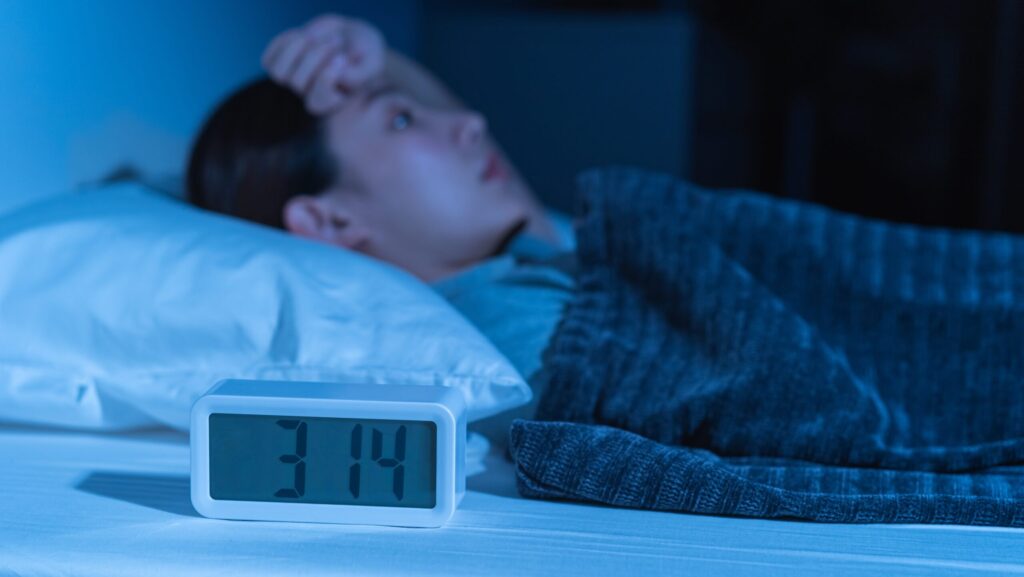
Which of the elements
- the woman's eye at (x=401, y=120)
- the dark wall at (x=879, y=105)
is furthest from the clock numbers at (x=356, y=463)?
the dark wall at (x=879, y=105)

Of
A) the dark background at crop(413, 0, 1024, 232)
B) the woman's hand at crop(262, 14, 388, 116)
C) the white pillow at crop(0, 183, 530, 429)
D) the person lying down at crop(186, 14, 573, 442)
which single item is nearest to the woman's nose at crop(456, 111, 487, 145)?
the person lying down at crop(186, 14, 573, 442)

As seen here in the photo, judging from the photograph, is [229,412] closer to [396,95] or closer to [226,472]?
[226,472]

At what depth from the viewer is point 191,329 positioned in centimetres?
83

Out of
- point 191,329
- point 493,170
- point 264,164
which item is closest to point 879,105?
point 493,170

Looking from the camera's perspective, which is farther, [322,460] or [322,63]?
[322,63]

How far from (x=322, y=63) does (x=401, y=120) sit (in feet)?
0.43

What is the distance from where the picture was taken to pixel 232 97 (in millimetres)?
1337

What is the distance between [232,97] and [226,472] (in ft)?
2.61

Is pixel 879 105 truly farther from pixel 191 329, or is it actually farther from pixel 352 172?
pixel 191 329

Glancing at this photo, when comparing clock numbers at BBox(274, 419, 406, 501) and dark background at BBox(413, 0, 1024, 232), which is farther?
dark background at BBox(413, 0, 1024, 232)

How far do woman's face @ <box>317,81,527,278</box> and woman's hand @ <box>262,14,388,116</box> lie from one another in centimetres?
2

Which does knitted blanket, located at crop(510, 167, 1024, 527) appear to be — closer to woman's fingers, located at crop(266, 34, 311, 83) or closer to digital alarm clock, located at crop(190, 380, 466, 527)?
digital alarm clock, located at crop(190, 380, 466, 527)

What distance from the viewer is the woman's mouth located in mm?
1348

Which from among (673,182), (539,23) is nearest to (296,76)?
(673,182)
